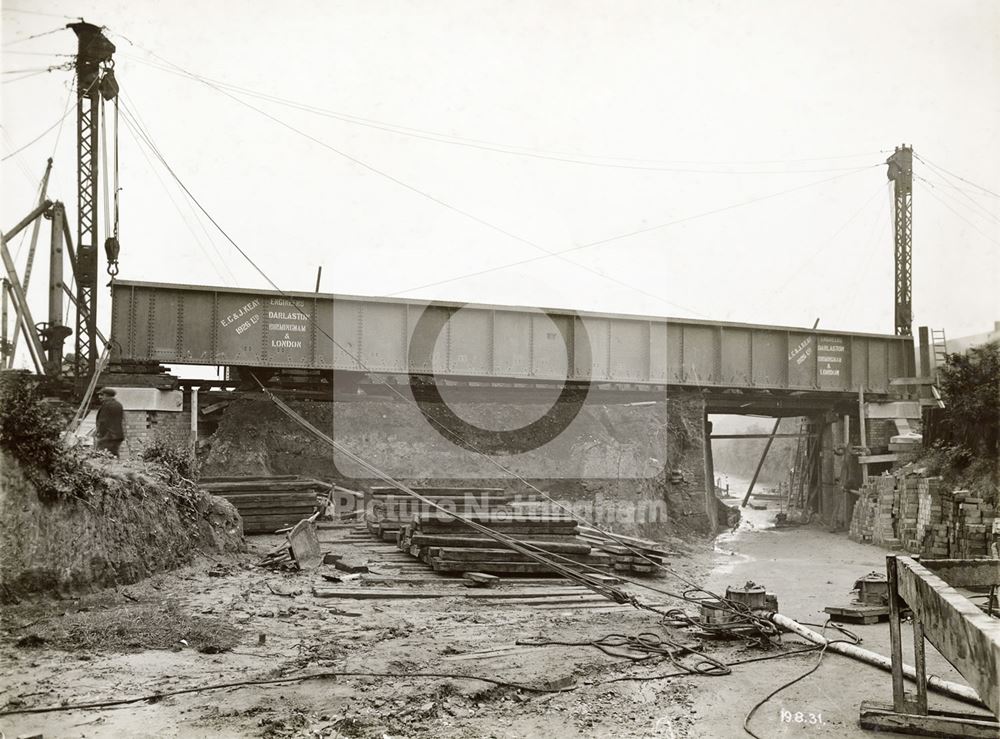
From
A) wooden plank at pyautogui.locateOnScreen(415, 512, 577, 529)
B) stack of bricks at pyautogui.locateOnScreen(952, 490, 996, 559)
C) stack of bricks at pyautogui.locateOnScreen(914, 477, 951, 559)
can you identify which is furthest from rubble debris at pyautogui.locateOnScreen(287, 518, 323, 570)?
stack of bricks at pyautogui.locateOnScreen(914, 477, 951, 559)

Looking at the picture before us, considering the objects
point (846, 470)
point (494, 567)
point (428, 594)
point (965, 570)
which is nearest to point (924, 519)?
point (846, 470)

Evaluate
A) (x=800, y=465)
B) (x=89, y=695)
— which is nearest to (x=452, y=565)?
(x=89, y=695)

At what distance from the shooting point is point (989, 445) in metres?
14.8

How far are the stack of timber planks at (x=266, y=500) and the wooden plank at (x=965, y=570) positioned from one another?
10.0 m

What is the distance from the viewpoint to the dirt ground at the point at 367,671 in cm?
490

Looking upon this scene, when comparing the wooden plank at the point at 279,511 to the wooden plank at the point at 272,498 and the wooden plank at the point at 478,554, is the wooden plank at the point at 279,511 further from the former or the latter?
the wooden plank at the point at 478,554

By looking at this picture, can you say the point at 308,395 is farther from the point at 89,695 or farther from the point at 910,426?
the point at 910,426

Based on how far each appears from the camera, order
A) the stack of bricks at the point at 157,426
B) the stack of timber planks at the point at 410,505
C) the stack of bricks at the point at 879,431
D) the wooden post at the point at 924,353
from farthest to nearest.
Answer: the wooden post at the point at 924,353 < the stack of bricks at the point at 879,431 < the stack of bricks at the point at 157,426 < the stack of timber planks at the point at 410,505

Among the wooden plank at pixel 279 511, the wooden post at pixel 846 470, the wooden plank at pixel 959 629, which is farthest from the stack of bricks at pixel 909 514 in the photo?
the wooden plank at pixel 959 629

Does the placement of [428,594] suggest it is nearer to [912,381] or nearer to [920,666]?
[920,666]

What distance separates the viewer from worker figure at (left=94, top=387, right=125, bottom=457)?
10.5 meters

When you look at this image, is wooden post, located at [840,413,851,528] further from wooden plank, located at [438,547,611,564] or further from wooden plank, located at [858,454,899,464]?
wooden plank, located at [438,547,611,564]

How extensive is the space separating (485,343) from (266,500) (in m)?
8.21

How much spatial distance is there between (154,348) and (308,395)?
3.64 metres
